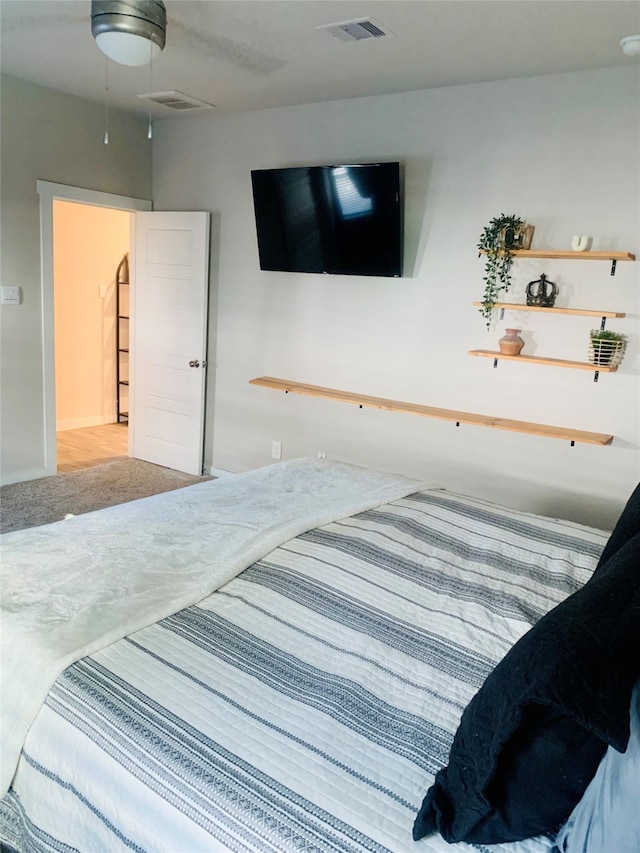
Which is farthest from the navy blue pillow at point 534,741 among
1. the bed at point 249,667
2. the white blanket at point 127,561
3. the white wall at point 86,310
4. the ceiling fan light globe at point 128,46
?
the white wall at point 86,310

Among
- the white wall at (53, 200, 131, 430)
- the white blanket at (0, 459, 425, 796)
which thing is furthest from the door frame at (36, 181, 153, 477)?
the white blanket at (0, 459, 425, 796)

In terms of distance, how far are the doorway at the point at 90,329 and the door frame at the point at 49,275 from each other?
81 cm

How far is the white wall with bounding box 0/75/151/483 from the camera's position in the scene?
12.9 ft

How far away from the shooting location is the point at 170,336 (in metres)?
4.75

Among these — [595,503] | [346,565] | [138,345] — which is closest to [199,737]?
[346,565]

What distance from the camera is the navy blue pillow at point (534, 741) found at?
3.00 ft

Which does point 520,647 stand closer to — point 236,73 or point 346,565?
point 346,565

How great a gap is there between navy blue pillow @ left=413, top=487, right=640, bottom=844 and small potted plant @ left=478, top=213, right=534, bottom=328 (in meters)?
2.55

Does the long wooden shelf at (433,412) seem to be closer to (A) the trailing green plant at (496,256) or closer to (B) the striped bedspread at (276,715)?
(A) the trailing green plant at (496,256)

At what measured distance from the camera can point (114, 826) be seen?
1.09 metres

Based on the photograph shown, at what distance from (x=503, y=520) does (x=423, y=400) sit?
1544mm

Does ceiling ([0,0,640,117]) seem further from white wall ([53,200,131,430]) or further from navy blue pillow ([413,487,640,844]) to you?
navy blue pillow ([413,487,640,844])

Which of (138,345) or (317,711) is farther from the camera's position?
(138,345)

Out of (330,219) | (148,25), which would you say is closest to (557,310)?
(330,219)
